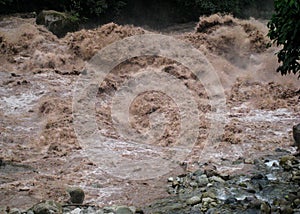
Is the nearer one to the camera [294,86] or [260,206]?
[260,206]

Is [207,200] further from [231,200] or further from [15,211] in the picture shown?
[15,211]

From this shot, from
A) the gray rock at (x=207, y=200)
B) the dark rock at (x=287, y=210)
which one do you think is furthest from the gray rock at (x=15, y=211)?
the dark rock at (x=287, y=210)

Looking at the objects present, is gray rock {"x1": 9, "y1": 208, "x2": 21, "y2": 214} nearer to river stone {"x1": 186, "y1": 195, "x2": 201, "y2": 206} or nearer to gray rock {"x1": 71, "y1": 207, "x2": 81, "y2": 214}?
gray rock {"x1": 71, "y1": 207, "x2": 81, "y2": 214}

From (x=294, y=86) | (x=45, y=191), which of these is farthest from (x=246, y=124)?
(x=45, y=191)

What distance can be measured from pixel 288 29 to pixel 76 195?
4.12 metres

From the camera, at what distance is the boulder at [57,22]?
16625 millimetres

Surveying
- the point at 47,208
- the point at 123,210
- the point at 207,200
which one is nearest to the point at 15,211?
the point at 47,208

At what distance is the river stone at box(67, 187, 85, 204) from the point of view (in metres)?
7.18

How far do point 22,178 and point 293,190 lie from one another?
4658mm

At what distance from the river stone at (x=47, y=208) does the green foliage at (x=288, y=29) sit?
4.09 metres

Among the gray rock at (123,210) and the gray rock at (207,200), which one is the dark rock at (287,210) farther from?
the gray rock at (123,210)

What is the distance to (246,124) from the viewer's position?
11.4 meters

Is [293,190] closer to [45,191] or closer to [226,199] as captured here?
[226,199]

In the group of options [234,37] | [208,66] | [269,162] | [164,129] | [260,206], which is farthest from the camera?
[234,37]
